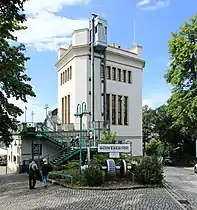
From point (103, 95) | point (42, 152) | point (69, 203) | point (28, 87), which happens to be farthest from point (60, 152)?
point (69, 203)

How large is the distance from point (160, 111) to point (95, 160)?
32.4 metres

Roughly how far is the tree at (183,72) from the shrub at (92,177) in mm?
19150

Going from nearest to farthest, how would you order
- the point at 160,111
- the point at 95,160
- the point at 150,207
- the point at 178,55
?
the point at 150,207 < the point at 95,160 < the point at 178,55 < the point at 160,111

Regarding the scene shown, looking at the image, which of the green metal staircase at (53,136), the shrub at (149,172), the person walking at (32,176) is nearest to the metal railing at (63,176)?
the person walking at (32,176)

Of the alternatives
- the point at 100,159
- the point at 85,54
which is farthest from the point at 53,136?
the point at 100,159

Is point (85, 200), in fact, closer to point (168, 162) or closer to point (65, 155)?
point (65, 155)

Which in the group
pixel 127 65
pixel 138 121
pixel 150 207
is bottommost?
pixel 150 207

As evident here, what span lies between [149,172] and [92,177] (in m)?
3.10

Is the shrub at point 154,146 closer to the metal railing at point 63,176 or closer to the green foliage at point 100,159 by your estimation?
the green foliage at point 100,159

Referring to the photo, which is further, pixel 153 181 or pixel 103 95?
pixel 103 95

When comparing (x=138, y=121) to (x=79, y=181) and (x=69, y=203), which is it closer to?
(x=79, y=181)

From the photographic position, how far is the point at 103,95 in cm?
4022

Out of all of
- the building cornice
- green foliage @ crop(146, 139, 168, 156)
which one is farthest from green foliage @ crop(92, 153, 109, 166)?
green foliage @ crop(146, 139, 168, 156)

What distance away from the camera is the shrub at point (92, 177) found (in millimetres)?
18891
